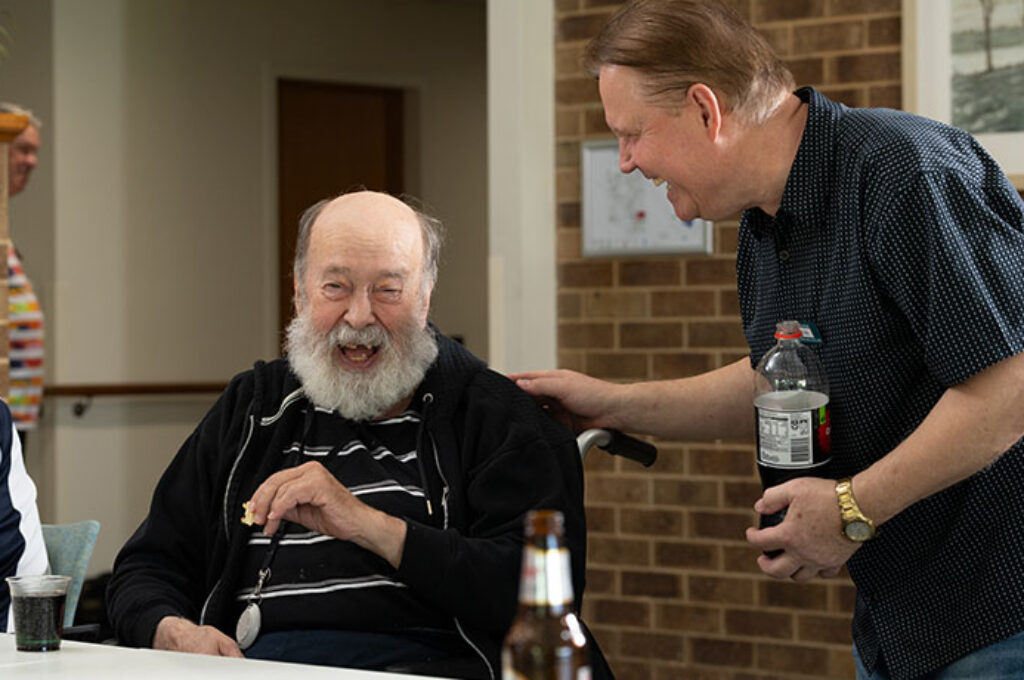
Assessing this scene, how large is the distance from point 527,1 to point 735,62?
259 centimetres

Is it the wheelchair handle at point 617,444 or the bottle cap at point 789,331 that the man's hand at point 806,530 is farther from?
the wheelchair handle at point 617,444

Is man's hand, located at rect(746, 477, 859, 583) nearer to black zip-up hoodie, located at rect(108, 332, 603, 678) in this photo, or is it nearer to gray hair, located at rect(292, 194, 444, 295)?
black zip-up hoodie, located at rect(108, 332, 603, 678)

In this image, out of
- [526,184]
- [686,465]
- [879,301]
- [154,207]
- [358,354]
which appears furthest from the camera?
[154,207]

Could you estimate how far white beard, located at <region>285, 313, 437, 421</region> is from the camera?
8.13 ft

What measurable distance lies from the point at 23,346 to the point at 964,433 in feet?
13.2

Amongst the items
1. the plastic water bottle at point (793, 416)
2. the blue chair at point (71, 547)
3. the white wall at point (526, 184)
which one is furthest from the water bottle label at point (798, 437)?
the white wall at point (526, 184)

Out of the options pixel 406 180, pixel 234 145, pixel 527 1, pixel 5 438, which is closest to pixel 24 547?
pixel 5 438

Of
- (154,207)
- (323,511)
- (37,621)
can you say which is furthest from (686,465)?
A: (154,207)

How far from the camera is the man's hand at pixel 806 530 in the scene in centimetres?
174

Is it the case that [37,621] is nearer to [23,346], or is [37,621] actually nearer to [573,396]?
[573,396]

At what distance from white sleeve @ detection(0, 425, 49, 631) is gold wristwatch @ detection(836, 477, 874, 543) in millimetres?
1428

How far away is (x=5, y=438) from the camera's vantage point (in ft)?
8.21

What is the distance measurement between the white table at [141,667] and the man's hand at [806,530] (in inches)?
19.9

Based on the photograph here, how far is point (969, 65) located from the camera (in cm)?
383
